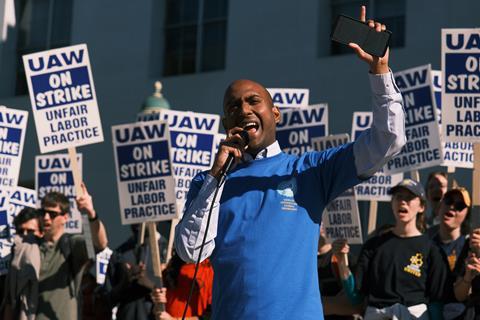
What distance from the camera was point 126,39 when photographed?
1797 centimetres

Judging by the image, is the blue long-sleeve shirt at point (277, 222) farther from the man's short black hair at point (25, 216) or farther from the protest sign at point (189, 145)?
the man's short black hair at point (25, 216)

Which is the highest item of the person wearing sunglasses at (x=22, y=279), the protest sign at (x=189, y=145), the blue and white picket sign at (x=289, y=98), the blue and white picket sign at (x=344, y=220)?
the blue and white picket sign at (x=289, y=98)

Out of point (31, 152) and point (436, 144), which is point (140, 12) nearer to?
point (31, 152)

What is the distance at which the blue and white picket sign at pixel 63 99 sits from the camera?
30.1 ft

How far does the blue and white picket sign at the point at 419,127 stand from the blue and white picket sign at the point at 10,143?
353 cm

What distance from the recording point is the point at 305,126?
31.2 feet

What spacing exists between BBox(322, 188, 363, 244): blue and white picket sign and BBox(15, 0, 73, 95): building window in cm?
1122

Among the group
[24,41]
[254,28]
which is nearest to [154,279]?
[254,28]

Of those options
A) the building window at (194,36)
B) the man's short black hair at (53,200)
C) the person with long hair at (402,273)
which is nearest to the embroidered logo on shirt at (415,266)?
the person with long hair at (402,273)

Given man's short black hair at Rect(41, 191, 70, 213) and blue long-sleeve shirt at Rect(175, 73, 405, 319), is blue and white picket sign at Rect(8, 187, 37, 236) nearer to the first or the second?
man's short black hair at Rect(41, 191, 70, 213)

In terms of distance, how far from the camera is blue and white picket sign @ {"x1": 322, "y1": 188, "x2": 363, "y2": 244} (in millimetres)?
8352

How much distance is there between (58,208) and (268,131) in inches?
170

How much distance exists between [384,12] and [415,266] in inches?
345

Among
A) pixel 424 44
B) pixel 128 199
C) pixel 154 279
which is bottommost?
pixel 154 279
